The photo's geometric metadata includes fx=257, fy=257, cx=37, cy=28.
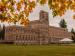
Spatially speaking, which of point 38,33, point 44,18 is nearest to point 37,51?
point 38,33

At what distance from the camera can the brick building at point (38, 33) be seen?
5384 inches

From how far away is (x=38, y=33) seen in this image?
145 metres

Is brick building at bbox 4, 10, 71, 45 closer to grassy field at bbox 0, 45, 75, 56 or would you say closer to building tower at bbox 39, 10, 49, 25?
building tower at bbox 39, 10, 49, 25

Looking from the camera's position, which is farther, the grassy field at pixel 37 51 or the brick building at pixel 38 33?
the brick building at pixel 38 33

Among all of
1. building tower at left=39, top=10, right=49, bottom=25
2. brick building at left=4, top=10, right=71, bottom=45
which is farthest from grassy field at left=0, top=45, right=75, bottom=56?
building tower at left=39, top=10, right=49, bottom=25

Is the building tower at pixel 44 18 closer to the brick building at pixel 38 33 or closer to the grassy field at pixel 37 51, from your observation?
the brick building at pixel 38 33

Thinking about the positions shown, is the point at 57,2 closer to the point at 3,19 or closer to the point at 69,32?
the point at 3,19

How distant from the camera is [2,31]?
14400 centimetres

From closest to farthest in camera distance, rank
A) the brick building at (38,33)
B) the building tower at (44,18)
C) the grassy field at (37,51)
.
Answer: the grassy field at (37,51) < the brick building at (38,33) < the building tower at (44,18)

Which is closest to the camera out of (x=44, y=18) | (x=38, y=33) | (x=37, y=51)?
(x=37, y=51)

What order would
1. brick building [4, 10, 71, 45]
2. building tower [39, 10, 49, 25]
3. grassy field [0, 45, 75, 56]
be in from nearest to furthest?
grassy field [0, 45, 75, 56]
brick building [4, 10, 71, 45]
building tower [39, 10, 49, 25]

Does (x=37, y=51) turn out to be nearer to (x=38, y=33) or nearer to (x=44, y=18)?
(x=38, y=33)

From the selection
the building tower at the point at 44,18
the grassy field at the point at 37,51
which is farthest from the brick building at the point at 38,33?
the grassy field at the point at 37,51

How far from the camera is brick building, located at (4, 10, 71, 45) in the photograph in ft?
449
